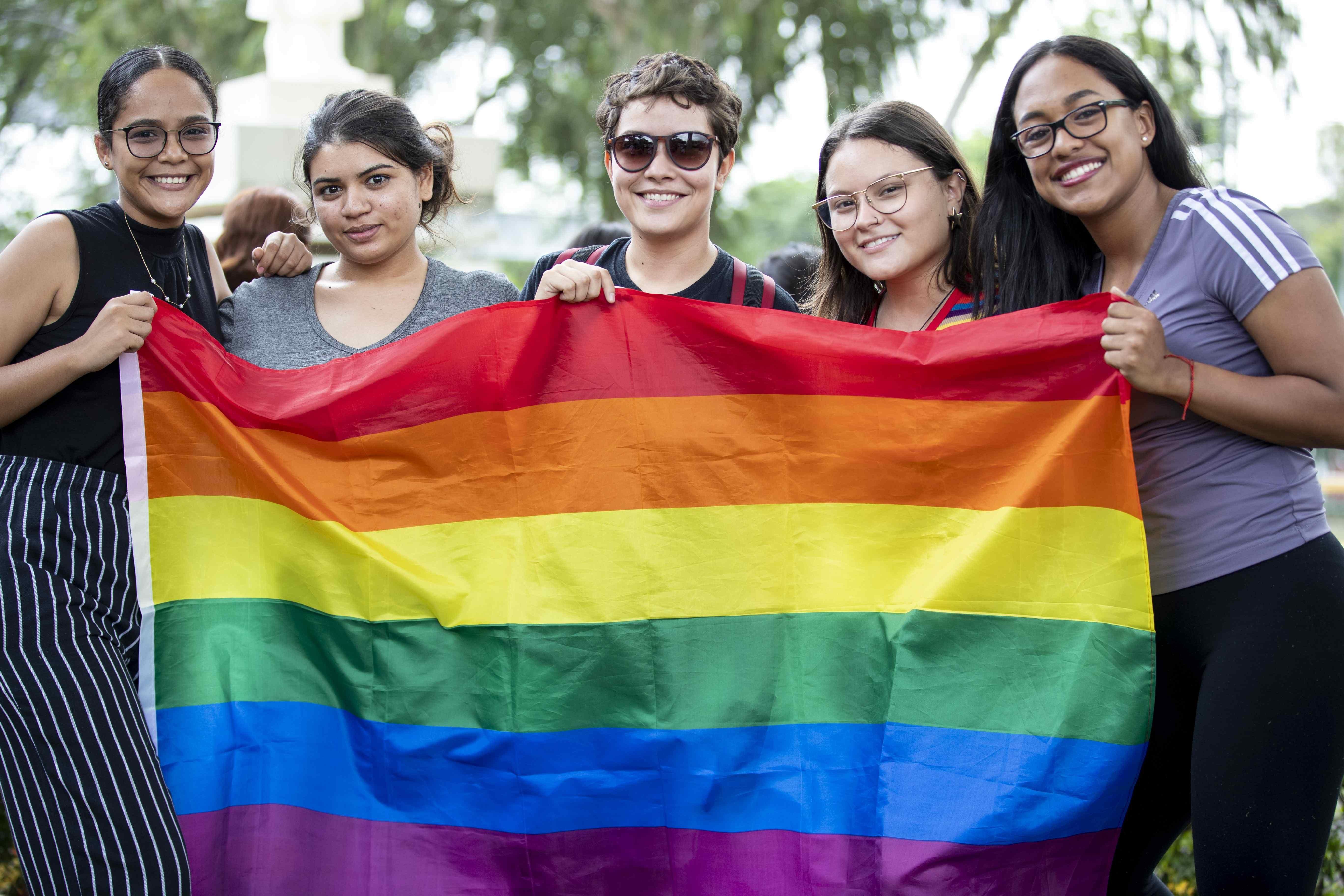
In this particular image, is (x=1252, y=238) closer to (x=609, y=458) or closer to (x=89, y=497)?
(x=609, y=458)

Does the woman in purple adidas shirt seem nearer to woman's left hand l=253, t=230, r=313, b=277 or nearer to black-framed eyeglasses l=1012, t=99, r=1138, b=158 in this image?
black-framed eyeglasses l=1012, t=99, r=1138, b=158

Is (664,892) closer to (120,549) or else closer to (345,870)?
(345,870)

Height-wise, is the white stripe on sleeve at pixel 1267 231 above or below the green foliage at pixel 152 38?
below

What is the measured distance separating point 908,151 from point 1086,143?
1.63 ft

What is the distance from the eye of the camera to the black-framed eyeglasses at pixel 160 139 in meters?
2.63

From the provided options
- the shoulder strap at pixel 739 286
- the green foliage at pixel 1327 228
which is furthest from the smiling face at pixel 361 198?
the green foliage at pixel 1327 228

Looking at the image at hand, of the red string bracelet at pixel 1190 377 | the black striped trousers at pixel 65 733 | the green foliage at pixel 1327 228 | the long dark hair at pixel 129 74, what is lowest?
the black striped trousers at pixel 65 733

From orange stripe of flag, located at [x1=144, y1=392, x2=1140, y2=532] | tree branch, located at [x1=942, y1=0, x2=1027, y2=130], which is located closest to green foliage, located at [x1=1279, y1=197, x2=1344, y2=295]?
tree branch, located at [x1=942, y1=0, x2=1027, y2=130]

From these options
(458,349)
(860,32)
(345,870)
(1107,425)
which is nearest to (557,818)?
(345,870)

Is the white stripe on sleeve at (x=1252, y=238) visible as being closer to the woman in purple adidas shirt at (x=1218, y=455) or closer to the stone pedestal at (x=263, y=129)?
the woman in purple adidas shirt at (x=1218, y=455)

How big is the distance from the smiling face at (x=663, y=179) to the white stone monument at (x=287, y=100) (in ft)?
13.0

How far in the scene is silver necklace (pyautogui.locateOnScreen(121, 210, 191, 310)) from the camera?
2.64m

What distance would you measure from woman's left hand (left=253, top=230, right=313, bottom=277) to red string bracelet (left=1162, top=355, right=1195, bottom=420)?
2.12 metres

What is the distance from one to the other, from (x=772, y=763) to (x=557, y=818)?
20.0 inches
